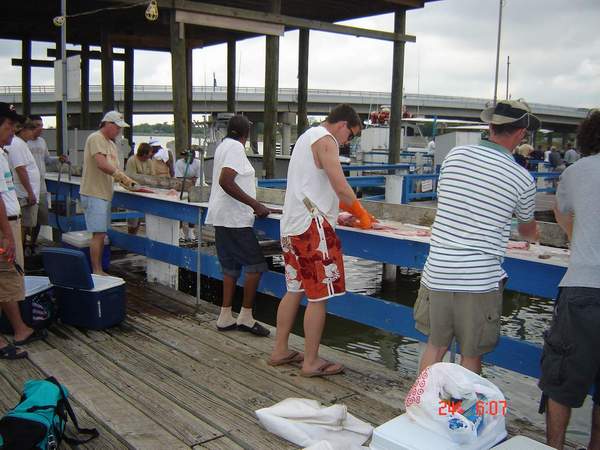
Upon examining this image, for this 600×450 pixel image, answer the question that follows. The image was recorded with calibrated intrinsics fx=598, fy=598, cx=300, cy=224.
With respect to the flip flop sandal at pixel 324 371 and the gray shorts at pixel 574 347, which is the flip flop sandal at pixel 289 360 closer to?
the flip flop sandal at pixel 324 371

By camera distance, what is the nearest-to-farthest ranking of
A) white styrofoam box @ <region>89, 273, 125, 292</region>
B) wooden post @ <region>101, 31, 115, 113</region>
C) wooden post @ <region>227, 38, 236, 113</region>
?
white styrofoam box @ <region>89, 273, 125, 292</region> → wooden post @ <region>101, 31, 115, 113</region> → wooden post @ <region>227, 38, 236, 113</region>

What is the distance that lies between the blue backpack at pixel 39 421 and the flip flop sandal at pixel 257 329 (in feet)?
6.05

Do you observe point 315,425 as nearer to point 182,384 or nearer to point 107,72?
point 182,384

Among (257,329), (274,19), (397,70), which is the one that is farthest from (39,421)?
(397,70)

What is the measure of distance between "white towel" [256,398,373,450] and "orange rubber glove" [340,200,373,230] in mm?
1341

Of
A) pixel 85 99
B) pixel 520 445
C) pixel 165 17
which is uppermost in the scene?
pixel 165 17

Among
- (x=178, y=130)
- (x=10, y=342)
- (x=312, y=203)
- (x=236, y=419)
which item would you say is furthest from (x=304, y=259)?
(x=178, y=130)

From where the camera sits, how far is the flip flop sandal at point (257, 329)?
4.66 meters

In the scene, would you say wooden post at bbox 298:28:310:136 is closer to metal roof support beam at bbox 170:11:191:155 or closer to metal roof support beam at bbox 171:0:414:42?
metal roof support beam at bbox 171:0:414:42

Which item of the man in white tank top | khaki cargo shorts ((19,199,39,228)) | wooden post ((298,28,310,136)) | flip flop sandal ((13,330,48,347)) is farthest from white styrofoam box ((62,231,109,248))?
wooden post ((298,28,310,136))

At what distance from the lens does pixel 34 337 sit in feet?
14.4

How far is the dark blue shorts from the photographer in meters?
4.52

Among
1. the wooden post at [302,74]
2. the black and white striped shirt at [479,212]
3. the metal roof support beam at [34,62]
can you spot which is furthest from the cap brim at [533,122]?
the metal roof support beam at [34,62]

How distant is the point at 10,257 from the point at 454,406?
3073 mm
